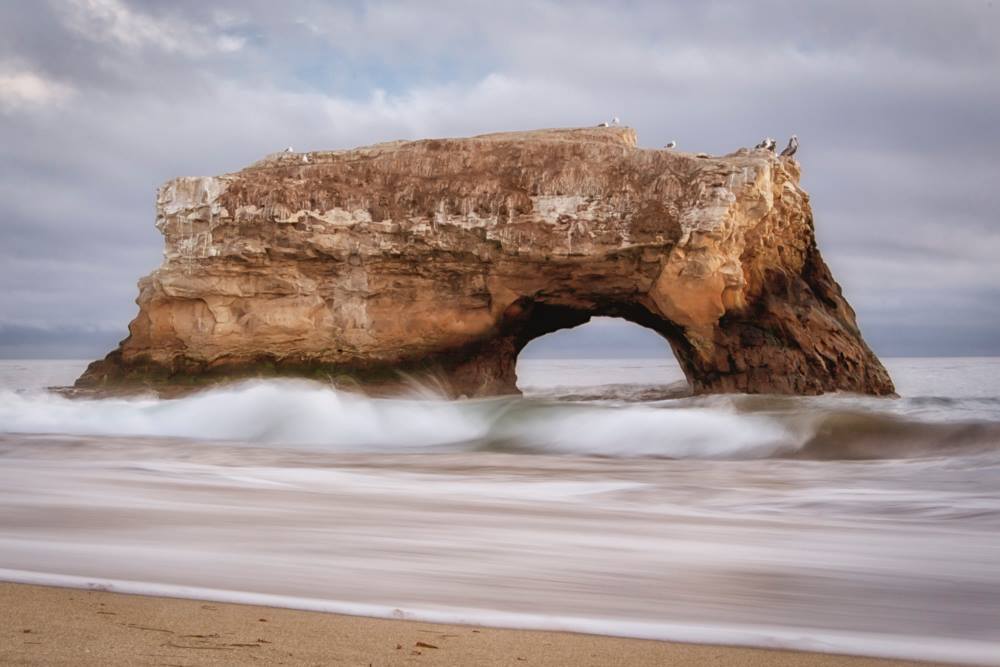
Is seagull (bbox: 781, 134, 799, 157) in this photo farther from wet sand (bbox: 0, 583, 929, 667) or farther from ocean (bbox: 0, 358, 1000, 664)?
wet sand (bbox: 0, 583, 929, 667)

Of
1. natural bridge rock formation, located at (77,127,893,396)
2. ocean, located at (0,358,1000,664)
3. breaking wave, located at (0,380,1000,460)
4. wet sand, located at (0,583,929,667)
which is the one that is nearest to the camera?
wet sand, located at (0,583,929,667)

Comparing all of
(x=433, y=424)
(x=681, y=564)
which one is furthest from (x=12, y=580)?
(x=433, y=424)

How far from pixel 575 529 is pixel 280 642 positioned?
2.36 meters

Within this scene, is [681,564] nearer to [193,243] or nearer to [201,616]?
[201,616]

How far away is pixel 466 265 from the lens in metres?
14.7

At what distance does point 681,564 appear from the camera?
12.3ft

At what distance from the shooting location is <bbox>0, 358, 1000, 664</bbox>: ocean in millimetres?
3006

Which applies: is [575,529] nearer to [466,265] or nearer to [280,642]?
[280,642]

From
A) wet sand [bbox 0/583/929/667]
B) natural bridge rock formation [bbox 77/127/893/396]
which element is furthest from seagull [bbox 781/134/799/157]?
wet sand [bbox 0/583/929/667]

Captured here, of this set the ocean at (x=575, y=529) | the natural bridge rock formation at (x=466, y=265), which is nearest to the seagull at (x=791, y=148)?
the natural bridge rock formation at (x=466, y=265)

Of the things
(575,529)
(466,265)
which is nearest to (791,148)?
(466,265)

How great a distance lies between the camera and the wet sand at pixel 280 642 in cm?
231

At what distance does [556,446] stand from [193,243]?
25.6 feet

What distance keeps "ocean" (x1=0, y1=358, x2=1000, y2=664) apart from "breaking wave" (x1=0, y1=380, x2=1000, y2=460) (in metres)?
0.09
